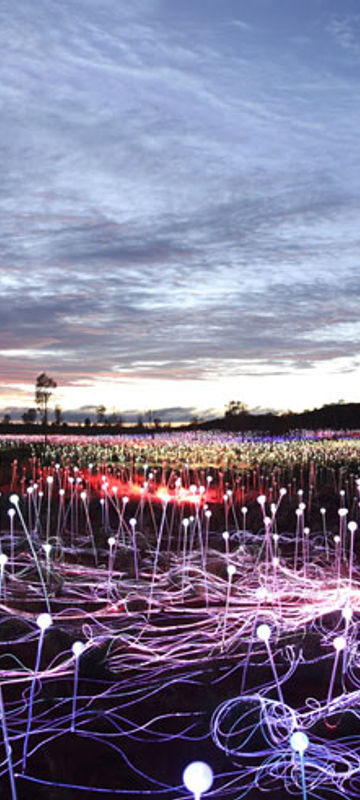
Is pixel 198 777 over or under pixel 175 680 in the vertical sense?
over

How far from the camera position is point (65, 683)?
4938mm

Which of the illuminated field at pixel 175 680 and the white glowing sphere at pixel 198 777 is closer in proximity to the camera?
the white glowing sphere at pixel 198 777

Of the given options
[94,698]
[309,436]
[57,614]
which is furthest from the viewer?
[309,436]

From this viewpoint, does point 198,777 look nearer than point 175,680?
Yes

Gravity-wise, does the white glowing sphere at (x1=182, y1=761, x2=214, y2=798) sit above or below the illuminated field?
above

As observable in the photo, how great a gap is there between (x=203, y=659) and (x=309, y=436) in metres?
24.8

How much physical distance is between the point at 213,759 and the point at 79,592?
3.69 m

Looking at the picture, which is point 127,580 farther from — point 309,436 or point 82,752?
point 309,436

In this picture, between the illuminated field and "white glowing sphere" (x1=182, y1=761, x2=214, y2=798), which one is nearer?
"white glowing sphere" (x1=182, y1=761, x2=214, y2=798)

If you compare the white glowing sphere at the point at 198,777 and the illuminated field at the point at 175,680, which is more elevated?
the white glowing sphere at the point at 198,777

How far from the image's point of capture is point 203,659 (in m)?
5.31

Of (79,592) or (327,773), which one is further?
(79,592)

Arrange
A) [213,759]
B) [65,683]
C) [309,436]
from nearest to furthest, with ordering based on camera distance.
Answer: [213,759] < [65,683] < [309,436]

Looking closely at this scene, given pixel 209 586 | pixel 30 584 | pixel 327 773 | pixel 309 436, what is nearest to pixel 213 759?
pixel 327 773
